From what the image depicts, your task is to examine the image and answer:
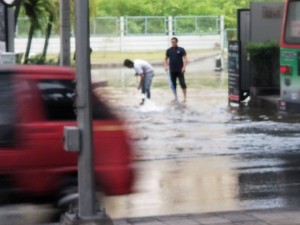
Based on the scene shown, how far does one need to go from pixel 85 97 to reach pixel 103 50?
47.8m

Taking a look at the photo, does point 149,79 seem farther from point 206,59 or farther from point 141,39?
point 141,39

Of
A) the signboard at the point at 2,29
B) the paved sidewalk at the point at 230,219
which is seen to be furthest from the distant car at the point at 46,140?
the signboard at the point at 2,29

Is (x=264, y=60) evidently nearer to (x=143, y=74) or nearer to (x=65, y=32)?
(x=143, y=74)

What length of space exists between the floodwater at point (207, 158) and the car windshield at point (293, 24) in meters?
1.84

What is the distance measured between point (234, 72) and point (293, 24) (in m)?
6.32

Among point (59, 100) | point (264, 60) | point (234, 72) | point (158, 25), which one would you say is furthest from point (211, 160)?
point (158, 25)

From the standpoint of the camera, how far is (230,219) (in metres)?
8.68

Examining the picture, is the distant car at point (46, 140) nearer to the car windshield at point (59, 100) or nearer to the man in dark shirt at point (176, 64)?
the car windshield at point (59, 100)

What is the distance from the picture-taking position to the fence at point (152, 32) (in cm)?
5603

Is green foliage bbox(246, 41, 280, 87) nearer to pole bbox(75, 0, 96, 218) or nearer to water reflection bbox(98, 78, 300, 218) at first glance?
water reflection bbox(98, 78, 300, 218)

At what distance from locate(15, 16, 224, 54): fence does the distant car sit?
45.8 meters

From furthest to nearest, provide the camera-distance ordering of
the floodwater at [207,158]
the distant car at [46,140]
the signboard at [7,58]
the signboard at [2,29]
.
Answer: the signboard at [2,29] < the signboard at [7,58] < the floodwater at [207,158] < the distant car at [46,140]

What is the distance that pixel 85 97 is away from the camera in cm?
773

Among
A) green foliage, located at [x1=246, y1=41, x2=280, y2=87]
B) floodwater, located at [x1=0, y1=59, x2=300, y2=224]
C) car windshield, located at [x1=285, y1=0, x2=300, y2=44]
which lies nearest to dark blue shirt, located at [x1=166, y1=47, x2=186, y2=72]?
floodwater, located at [x1=0, y1=59, x2=300, y2=224]
